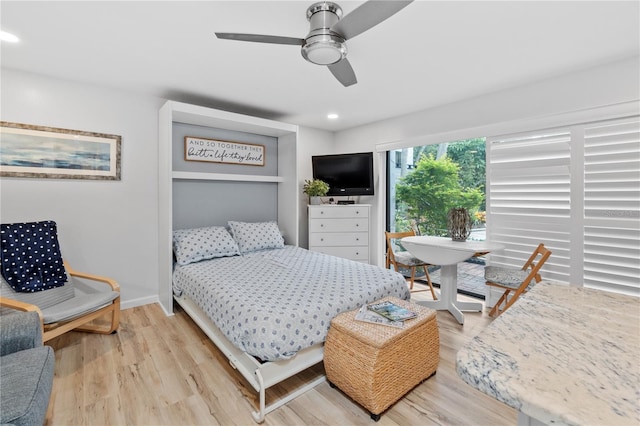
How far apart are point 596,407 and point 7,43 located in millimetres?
3580

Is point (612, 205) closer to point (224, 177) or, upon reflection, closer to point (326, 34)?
point (326, 34)

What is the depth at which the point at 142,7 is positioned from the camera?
1.76m

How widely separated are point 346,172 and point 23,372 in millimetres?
3639

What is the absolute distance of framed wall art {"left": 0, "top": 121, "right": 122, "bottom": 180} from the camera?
2.57 metres

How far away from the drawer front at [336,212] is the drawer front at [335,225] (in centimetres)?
6

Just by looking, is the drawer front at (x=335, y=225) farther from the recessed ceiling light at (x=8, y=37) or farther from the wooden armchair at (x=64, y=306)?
the recessed ceiling light at (x=8, y=37)

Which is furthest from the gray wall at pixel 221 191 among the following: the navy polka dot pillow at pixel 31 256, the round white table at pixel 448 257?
the round white table at pixel 448 257

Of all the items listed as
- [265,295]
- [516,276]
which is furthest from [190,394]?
[516,276]

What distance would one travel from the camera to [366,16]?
1.46 meters

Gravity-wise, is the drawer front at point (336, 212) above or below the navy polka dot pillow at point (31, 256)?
above

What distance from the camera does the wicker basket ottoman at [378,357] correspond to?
65.0 inches

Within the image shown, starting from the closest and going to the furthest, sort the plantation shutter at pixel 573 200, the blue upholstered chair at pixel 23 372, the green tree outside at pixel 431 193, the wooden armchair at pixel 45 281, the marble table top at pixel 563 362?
the marble table top at pixel 563 362 < the blue upholstered chair at pixel 23 372 < the wooden armchair at pixel 45 281 < the plantation shutter at pixel 573 200 < the green tree outside at pixel 431 193

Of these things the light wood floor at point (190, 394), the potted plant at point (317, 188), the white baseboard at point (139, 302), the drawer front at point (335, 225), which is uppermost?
the potted plant at point (317, 188)

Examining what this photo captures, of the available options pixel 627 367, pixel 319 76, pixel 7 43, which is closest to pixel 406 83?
pixel 319 76
